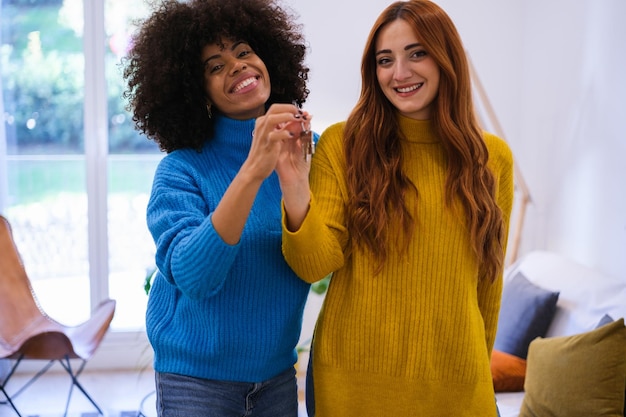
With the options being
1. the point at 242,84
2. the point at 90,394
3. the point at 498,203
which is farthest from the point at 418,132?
the point at 90,394

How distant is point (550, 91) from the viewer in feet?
11.6

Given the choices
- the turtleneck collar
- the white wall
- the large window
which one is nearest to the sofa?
the white wall

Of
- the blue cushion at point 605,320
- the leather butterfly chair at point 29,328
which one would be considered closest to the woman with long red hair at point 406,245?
the blue cushion at point 605,320

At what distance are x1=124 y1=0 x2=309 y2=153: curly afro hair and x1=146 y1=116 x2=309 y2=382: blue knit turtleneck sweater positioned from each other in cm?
6

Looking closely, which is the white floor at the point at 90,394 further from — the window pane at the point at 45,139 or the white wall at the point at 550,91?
the white wall at the point at 550,91

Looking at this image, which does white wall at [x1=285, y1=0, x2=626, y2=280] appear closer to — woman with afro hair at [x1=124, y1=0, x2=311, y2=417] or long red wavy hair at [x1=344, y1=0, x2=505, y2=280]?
long red wavy hair at [x1=344, y1=0, x2=505, y2=280]

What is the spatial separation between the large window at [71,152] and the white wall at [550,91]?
3.60 ft

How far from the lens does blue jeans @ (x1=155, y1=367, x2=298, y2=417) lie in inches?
54.5

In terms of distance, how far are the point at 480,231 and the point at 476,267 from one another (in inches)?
3.2

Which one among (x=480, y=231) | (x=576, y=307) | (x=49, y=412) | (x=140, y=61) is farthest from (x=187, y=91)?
(x=49, y=412)

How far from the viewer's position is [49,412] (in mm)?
3422

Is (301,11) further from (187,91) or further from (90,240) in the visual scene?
(187,91)

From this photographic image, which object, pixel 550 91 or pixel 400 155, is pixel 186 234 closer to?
pixel 400 155

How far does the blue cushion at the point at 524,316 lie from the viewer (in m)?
2.73
